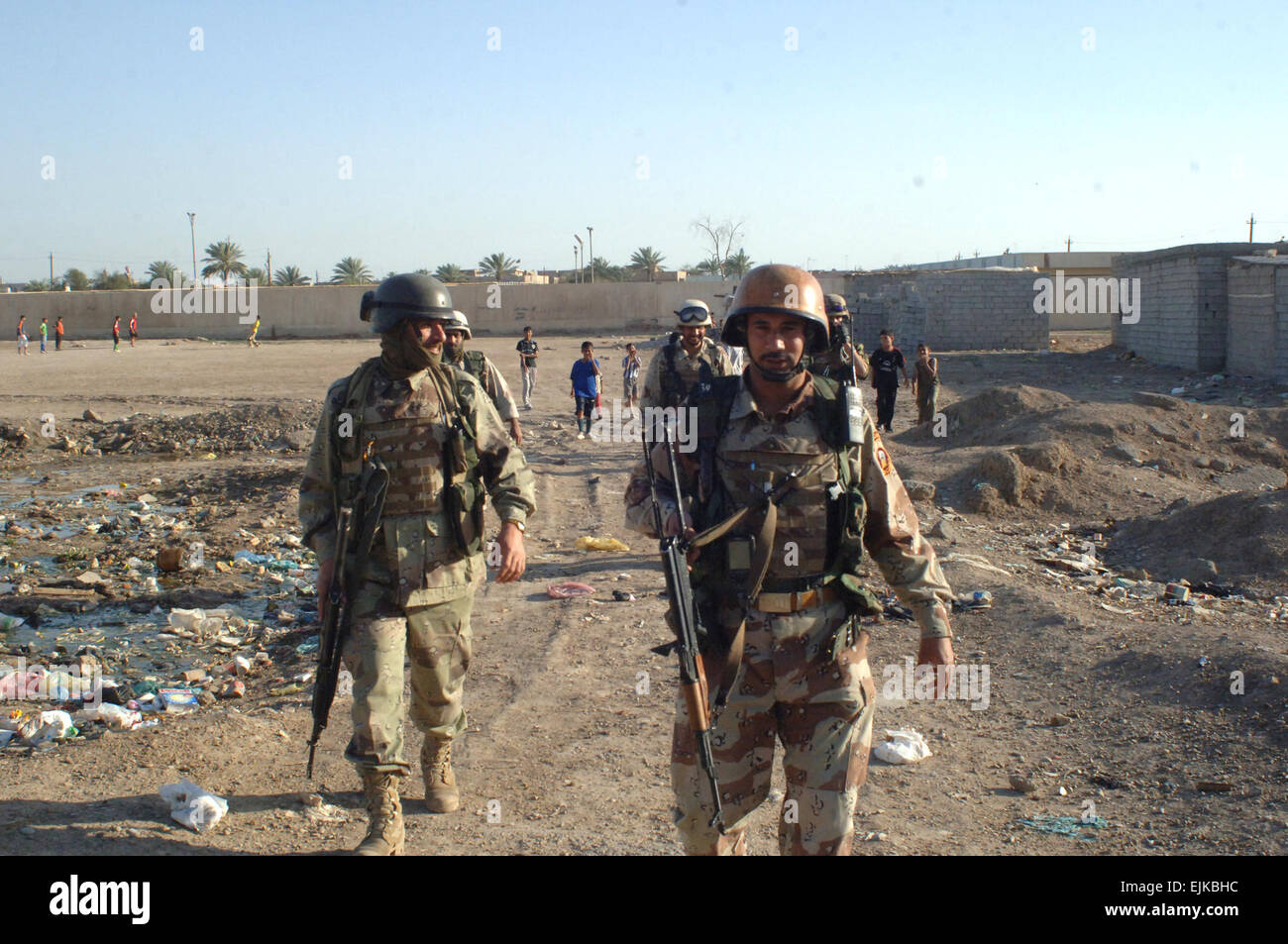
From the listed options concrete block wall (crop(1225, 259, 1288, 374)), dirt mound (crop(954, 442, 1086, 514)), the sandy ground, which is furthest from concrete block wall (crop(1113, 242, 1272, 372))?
the sandy ground

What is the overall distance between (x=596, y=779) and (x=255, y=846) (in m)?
1.27

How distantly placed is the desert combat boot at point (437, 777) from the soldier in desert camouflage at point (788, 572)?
1.33 m

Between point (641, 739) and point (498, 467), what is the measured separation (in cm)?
155

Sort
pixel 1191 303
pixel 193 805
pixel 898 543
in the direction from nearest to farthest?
1. pixel 898 543
2. pixel 193 805
3. pixel 1191 303

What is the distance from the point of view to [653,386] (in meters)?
6.04

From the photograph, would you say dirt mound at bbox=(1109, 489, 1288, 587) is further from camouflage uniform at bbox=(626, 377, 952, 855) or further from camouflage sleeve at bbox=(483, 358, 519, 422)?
camouflage uniform at bbox=(626, 377, 952, 855)

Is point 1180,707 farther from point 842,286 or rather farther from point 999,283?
point 842,286

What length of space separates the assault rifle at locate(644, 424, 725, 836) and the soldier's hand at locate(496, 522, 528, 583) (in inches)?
41.7

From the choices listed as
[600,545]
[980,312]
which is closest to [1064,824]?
[600,545]

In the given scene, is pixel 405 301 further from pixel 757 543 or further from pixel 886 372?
pixel 886 372

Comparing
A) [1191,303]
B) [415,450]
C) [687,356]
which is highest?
[1191,303]

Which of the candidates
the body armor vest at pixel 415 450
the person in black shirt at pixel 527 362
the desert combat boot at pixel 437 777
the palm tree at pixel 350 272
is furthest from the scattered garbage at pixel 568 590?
the palm tree at pixel 350 272

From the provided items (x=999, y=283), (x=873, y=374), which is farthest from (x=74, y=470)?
(x=999, y=283)

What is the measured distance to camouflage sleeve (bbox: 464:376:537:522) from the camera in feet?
11.9
